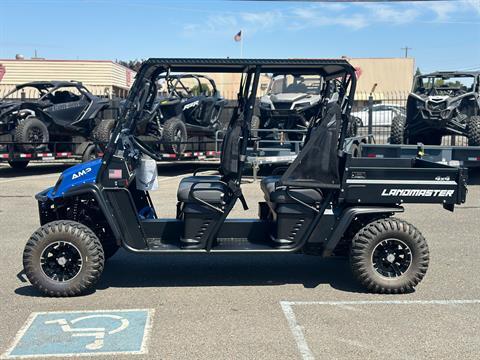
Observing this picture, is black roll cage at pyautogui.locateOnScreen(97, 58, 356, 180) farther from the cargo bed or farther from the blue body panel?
the cargo bed

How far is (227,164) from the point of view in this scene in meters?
5.13

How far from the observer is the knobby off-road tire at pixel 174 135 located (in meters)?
13.7

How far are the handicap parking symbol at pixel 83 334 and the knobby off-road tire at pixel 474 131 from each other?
9.77 meters

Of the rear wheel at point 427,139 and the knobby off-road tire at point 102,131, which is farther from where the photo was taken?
the knobby off-road tire at point 102,131

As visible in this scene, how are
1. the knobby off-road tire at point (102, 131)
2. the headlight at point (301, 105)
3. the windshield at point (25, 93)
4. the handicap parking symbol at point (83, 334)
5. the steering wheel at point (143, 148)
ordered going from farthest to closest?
the windshield at point (25, 93) < the knobby off-road tire at point (102, 131) < the headlight at point (301, 105) < the steering wheel at point (143, 148) < the handicap parking symbol at point (83, 334)

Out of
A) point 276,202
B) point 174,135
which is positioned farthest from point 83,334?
point 174,135

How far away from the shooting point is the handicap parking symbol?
394cm

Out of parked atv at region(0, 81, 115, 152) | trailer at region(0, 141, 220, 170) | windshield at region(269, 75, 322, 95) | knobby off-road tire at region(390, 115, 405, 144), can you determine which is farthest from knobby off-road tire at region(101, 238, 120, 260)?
knobby off-road tire at region(390, 115, 405, 144)

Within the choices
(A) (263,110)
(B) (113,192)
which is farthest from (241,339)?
(A) (263,110)

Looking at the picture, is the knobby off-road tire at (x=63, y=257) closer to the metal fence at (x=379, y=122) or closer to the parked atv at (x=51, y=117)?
the parked atv at (x=51, y=117)

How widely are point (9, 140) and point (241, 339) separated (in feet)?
38.3

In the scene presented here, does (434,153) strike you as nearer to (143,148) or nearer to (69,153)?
(143,148)

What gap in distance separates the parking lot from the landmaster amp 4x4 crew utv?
0.91ft

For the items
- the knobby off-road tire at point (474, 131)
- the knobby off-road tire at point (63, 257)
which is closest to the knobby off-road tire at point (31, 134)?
the knobby off-road tire at point (63, 257)
